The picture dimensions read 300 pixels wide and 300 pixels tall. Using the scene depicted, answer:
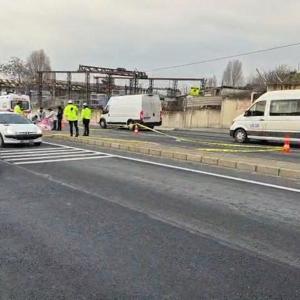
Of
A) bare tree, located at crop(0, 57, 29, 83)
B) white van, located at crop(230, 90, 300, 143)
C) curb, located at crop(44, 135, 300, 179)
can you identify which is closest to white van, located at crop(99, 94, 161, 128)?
white van, located at crop(230, 90, 300, 143)

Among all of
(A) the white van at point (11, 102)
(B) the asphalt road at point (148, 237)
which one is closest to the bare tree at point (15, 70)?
(A) the white van at point (11, 102)

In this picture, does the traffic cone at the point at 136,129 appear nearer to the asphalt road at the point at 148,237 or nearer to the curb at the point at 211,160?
the curb at the point at 211,160

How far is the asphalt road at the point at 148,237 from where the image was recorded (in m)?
4.32

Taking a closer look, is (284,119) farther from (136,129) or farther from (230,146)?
(136,129)

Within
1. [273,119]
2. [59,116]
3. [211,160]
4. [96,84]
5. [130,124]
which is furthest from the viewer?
[96,84]

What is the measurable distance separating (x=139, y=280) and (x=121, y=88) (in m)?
85.4

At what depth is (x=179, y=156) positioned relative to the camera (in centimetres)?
1410

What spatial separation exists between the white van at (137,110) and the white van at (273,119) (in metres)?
11.2

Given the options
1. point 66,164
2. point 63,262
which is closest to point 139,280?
point 63,262

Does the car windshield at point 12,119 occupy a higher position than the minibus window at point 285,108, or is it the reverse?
the minibus window at point 285,108

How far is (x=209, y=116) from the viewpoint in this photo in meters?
40.3

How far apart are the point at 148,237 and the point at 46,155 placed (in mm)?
9770

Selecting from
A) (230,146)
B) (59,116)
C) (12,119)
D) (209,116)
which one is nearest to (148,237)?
(230,146)

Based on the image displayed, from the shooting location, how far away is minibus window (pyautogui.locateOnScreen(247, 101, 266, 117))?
68.3 ft
